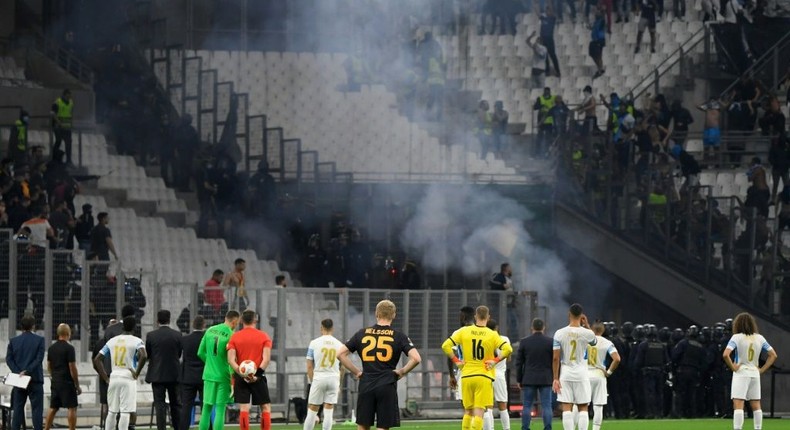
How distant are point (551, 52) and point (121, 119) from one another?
9585 millimetres

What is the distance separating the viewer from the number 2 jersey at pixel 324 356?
907 inches

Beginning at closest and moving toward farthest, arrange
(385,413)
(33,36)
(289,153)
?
(385,413), (289,153), (33,36)

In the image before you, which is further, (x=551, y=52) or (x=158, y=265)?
(x=551, y=52)

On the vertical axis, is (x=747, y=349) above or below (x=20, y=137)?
below

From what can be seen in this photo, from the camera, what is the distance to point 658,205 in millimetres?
36062

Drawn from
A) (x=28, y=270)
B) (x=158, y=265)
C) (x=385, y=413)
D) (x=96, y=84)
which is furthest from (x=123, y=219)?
(x=385, y=413)

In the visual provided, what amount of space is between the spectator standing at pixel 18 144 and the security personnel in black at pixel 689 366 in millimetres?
11994

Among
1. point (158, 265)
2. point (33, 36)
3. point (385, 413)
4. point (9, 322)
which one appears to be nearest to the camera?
point (385, 413)

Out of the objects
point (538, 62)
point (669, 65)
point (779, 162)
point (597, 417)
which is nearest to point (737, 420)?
point (597, 417)

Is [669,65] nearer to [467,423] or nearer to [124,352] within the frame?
[124,352]

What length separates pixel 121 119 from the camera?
128 feet

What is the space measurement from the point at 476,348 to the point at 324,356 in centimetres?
203

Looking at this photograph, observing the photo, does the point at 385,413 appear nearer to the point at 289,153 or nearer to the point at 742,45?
the point at 289,153

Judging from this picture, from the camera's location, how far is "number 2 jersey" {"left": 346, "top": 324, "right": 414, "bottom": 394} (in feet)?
64.0
